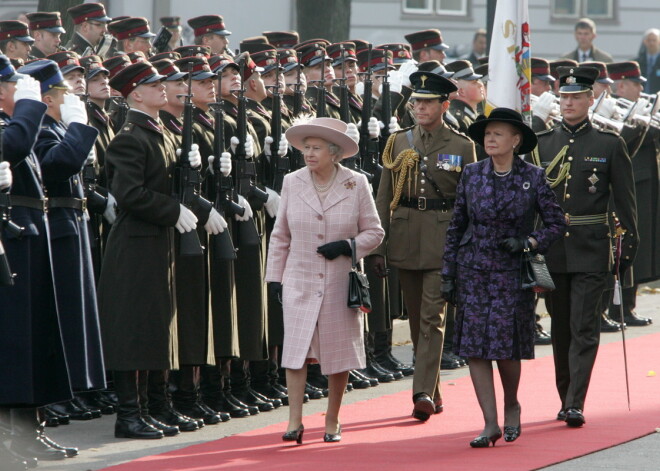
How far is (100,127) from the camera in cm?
1034

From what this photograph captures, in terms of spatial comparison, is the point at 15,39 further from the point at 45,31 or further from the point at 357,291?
the point at 357,291

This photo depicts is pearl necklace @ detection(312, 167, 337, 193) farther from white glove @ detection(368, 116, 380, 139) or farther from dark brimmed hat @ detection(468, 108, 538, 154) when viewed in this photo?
white glove @ detection(368, 116, 380, 139)

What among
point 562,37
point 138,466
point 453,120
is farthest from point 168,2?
point 138,466

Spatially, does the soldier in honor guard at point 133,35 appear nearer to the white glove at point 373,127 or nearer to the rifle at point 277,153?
the white glove at point 373,127

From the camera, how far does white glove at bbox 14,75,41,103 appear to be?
8.14 meters

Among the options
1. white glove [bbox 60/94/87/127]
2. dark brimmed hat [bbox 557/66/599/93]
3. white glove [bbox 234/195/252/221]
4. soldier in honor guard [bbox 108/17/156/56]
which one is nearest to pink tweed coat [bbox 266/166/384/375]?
white glove [bbox 234/195/252/221]

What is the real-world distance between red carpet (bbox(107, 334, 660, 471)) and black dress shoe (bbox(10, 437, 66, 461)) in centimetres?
40

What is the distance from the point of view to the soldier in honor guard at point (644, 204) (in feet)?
50.3

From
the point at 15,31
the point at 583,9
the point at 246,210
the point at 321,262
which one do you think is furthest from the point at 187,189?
the point at 583,9

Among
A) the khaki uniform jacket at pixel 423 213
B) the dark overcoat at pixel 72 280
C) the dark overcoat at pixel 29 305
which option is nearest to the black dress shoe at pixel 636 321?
the khaki uniform jacket at pixel 423 213

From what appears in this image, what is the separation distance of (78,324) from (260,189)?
187cm

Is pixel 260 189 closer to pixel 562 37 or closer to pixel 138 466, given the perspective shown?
pixel 138 466

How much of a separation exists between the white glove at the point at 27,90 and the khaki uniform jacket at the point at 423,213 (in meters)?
2.79

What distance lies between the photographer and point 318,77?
39.1ft
